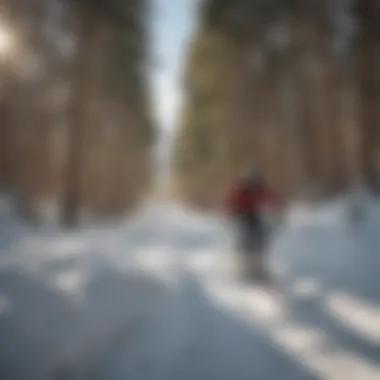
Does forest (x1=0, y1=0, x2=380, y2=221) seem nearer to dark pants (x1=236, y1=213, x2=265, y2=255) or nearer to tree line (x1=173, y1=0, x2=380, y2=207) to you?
tree line (x1=173, y1=0, x2=380, y2=207)

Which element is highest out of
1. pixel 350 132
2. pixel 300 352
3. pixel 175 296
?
pixel 350 132

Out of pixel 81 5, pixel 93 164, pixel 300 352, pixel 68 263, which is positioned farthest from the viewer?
pixel 93 164

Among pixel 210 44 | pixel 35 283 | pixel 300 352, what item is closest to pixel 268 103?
pixel 210 44

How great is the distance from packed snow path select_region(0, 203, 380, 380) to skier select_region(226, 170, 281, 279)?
14cm

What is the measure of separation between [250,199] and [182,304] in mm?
890

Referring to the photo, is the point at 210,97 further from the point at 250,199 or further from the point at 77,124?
the point at 77,124

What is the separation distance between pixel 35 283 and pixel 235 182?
1.57 meters

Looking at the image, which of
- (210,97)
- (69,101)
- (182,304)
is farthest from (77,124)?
(182,304)

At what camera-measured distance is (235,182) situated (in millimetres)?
3590

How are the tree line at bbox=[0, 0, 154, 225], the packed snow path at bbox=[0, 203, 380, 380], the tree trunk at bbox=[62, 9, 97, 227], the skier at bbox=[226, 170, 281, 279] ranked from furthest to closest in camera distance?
the tree trunk at bbox=[62, 9, 97, 227]
the tree line at bbox=[0, 0, 154, 225]
the skier at bbox=[226, 170, 281, 279]
the packed snow path at bbox=[0, 203, 380, 380]

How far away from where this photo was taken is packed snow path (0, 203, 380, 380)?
3.15m

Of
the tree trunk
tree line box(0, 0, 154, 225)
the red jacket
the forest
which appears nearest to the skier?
the red jacket

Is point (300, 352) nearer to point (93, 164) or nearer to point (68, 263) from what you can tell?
point (68, 263)

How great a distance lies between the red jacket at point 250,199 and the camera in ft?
11.6
